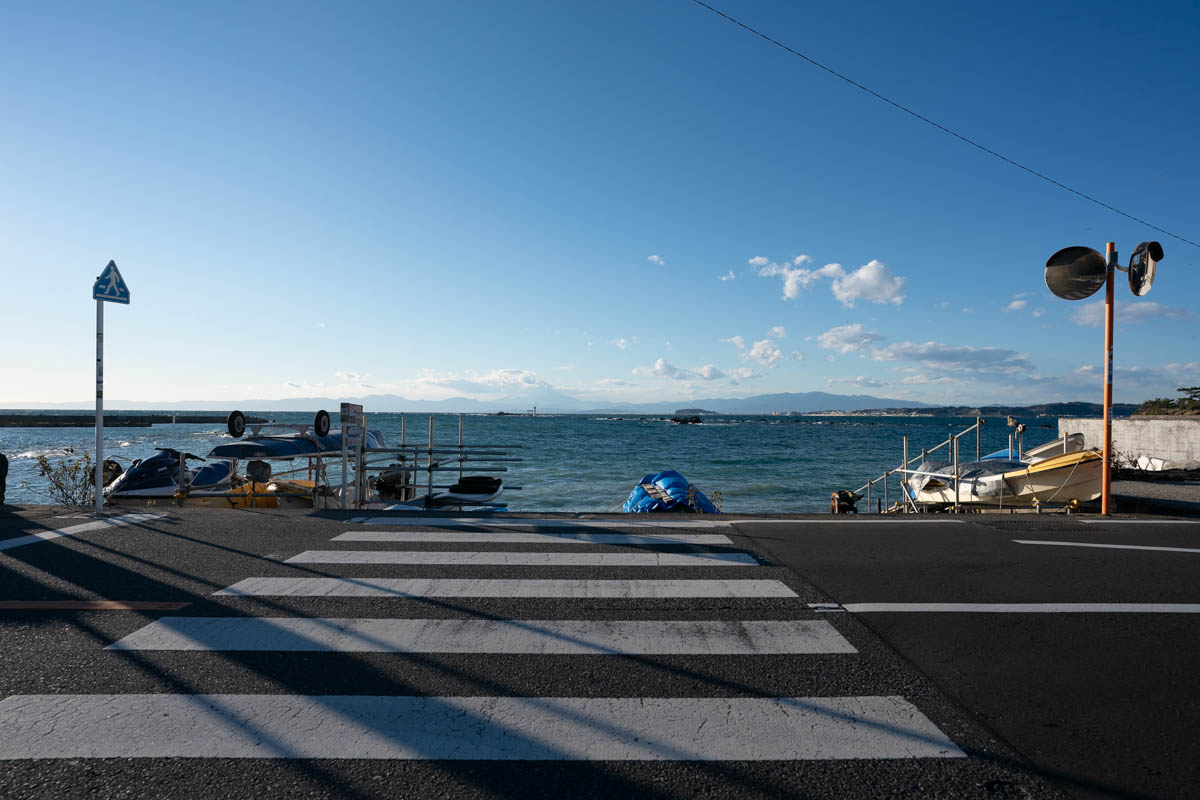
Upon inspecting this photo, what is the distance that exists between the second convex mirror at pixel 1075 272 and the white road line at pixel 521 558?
7.30 m

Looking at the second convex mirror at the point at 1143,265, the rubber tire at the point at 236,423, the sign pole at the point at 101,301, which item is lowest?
the rubber tire at the point at 236,423

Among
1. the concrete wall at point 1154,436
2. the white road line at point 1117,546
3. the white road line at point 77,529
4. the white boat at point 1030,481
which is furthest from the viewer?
the concrete wall at point 1154,436

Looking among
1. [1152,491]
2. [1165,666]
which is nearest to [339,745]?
[1165,666]

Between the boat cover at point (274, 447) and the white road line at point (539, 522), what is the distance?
335 cm

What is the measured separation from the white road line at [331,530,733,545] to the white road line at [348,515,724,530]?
17.7 inches

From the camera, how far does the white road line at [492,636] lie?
4012 mm

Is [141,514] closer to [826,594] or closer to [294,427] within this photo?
[294,427]

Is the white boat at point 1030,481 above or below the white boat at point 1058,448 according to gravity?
below

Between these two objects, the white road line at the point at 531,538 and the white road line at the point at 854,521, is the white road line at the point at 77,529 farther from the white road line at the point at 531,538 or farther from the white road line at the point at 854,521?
the white road line at the point at 854,521

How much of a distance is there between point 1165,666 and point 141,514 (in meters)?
10.5

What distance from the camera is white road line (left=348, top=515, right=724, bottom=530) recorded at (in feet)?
26.6

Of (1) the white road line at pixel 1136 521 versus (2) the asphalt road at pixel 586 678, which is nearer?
(2) the asphalt road at pixel 586 678

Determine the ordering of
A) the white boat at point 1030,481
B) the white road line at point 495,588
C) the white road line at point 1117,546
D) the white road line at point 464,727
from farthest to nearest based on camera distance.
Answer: the white boat at point 1030,481, the white road line at point 1117,546, the white road line at point 495,588, the white road line at point 464,727

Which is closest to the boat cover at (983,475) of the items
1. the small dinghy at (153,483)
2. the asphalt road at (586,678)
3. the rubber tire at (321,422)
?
the asphalt road at (586,678)
